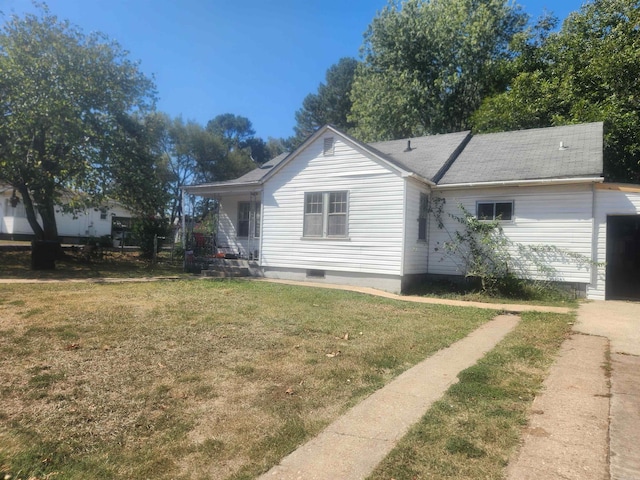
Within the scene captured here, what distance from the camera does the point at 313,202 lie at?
47.4ft

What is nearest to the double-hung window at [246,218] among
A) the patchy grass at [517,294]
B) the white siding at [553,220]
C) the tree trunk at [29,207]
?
the patchy grass at [517,294]

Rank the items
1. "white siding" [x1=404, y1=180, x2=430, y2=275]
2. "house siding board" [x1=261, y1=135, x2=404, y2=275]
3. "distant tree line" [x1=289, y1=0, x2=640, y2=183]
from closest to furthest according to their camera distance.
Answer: "white siding" [x1=404, y1=180, x2=430, y2=275] → "house siding board" [x1=261, y1=135, x2=404, y2=275] → "distant tree line" [x1=289, y1=0, x2=640, y2=183]

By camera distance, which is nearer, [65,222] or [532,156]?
[532,156]

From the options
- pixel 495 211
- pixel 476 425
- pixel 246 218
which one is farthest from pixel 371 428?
pixel 246 218

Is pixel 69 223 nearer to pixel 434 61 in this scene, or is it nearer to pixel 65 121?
pixel 65 121

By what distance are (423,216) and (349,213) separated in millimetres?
2478

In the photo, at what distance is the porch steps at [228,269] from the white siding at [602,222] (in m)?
10.9

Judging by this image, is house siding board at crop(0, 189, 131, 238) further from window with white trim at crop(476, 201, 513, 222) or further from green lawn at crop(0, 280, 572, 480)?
green lawn at crop(0, 280, 572, 480)

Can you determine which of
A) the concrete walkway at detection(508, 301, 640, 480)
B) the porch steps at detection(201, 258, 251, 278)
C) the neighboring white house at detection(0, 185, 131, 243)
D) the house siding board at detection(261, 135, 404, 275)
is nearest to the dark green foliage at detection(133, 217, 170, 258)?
the porch steps at detection(201, 258, 251, 278)

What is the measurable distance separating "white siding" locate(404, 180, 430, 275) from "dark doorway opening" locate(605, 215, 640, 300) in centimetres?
680

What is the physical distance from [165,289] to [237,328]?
4817mm

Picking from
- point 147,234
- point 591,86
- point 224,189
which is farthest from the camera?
point 147,234

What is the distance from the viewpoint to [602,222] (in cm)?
1163

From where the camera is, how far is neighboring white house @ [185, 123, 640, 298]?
11.9m
